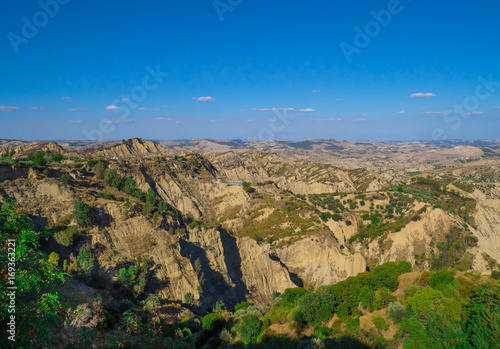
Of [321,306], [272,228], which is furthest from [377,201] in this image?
[321,306]

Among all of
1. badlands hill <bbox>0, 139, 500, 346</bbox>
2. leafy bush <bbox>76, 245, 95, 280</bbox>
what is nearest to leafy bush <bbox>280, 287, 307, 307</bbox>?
badlands hill <bbox>0, 139, 500, 346</bbox>

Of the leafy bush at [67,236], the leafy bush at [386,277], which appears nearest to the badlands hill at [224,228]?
the leafy bush at [67,236]

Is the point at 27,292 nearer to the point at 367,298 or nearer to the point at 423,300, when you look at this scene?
the point at 423,300

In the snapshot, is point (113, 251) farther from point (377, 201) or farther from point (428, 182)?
point (428, 182)

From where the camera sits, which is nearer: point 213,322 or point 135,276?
point 213,322

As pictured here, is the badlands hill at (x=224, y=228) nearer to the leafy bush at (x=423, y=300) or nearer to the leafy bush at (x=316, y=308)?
the leafy bush at (x=316, y=308)

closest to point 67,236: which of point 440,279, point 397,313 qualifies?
point 397,313

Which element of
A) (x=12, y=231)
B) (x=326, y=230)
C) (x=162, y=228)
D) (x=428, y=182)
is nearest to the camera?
(x=12, y=231)

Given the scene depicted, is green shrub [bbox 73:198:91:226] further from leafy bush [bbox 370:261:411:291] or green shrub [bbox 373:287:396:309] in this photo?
leafy bush [bbox 370:261:411:291]
